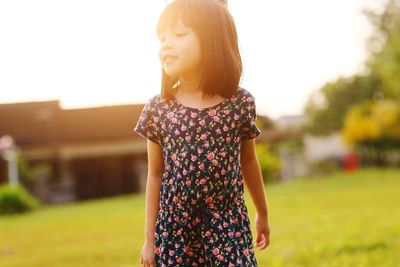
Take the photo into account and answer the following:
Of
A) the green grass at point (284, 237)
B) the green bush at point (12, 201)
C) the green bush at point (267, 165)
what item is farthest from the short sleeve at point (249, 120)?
the green bush at point (267, 165)

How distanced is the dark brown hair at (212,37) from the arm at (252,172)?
0.25 m

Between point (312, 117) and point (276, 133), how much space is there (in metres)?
14.9

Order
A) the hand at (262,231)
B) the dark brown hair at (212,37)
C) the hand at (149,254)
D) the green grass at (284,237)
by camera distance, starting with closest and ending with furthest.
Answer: the dark brown hair at (212,37), the hand at (149,254), the hand at (262,231), the green grass at (284,237)

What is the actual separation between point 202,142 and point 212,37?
35 cm

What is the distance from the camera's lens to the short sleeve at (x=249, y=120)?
7.41 feet

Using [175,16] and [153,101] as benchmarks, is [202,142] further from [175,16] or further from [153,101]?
[175,16]

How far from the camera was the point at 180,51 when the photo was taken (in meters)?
2.19

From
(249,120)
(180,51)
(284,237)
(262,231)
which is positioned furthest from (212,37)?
(284,237)

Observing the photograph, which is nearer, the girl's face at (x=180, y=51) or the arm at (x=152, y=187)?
the girl's face at (x=180, y=51)

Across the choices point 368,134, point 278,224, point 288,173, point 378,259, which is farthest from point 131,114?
point 378,259

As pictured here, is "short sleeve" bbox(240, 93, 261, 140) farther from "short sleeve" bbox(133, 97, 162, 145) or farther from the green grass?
the green grass

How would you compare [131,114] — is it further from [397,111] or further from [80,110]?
[397,111]

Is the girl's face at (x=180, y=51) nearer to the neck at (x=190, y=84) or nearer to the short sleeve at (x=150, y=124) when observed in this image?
the neck at (x=190, y=84)

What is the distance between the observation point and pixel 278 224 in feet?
26.8
